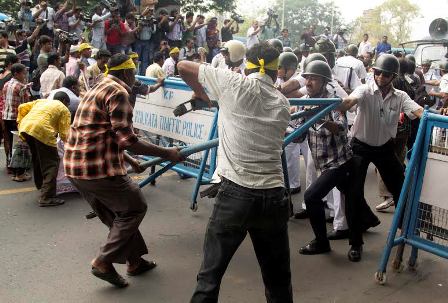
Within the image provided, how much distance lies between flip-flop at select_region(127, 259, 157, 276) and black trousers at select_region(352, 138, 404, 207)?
75.3 inches

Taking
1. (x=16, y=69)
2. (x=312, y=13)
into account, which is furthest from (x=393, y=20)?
(x=16, y=69)

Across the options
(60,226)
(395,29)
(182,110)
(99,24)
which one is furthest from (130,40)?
(395,29)

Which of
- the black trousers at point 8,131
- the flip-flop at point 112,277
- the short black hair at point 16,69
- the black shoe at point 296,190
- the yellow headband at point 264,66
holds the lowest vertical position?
the black shoe at point 296,190

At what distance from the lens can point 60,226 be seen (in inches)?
202

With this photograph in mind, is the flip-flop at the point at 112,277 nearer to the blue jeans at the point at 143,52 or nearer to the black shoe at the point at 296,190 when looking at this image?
the black shoe at the point at 296,190

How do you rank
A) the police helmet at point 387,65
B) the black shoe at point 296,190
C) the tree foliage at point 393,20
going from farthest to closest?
the tree foliage at point 393,20 < the black shoe at point 296,190 < the police helmet at point 387,65

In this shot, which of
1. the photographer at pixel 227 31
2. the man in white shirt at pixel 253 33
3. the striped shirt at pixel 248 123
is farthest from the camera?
the photographer at pixel 227 31

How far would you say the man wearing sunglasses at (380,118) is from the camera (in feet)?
14.9

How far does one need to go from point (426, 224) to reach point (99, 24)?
1030cm

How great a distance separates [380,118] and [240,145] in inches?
87.8

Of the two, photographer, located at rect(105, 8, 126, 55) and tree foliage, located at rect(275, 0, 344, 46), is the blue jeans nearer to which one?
Result: photographer, located at rect(105, 8, 126, 55)

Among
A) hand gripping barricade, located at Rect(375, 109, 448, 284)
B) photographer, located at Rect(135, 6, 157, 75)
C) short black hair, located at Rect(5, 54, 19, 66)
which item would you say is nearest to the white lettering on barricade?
hand gripping barricade, located at Rect(375, 109, 448, 284)

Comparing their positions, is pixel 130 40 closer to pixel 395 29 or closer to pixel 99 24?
pixel 99 24

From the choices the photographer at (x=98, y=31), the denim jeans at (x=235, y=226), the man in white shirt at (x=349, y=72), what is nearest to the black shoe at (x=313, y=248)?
the denim jeans at (x=235, y=226)
